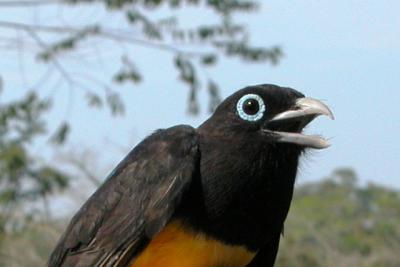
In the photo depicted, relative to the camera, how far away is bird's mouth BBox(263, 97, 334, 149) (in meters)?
4.68

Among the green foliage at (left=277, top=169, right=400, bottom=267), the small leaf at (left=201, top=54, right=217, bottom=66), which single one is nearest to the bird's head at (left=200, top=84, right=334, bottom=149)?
the green foliage at (left=277, top=169, right=400, bottom=267)

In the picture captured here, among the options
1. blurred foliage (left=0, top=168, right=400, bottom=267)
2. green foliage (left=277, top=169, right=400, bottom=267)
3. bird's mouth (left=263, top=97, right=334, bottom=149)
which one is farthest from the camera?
green foliage (left=277, top=169, right=400, bottom=267)

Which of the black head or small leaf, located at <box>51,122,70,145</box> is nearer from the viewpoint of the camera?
the black head

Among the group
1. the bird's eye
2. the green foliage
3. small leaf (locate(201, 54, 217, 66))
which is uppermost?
the bird's eye

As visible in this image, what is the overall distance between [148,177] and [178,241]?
330 millimetres

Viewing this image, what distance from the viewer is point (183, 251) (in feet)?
15.4

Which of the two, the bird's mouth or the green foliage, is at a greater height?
the bird's mouth

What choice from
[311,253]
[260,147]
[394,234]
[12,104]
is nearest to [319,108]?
[260,147]

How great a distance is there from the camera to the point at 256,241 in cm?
484

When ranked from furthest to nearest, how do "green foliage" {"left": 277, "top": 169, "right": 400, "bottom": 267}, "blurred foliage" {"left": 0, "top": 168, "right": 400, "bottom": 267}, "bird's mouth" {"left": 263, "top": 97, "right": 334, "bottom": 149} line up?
1. "green foliage" {"left": 277, "top": 169, "right": 400, "bottom": 267}
2. "blurred foliage" {"left": 0, "top": 168, "right": 400, "bottom": 267}
3. "bird's mouth" {"left": 263, "top": 97, "right": 334, "bottom": 149}

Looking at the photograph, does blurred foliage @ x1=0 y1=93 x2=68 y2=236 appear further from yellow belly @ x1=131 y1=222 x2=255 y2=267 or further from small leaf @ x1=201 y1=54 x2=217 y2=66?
yellow belly @ x1=131 y1=222 x2=255 y2=267

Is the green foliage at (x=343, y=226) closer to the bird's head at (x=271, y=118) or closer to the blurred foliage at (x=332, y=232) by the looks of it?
the blurred foliage at (x=332, y=232)

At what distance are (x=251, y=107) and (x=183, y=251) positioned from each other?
0.66 meters

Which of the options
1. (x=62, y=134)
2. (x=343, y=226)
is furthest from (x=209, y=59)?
(x=343, y=226)
